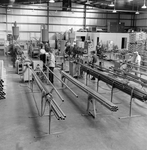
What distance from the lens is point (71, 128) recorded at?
4832mm

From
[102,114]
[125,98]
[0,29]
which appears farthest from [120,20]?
[102,114]

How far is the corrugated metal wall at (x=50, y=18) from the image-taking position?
68.3 feet

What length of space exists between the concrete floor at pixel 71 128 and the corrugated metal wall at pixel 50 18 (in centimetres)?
1608

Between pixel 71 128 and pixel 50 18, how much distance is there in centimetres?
1920

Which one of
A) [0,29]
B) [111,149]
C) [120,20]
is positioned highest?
[120,20]

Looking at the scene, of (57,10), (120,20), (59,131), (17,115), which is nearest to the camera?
(59,131)

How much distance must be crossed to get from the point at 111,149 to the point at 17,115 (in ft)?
9.15

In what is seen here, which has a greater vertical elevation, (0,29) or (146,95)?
(0,29)

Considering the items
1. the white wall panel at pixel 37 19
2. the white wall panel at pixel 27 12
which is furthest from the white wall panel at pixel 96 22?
the white wall panel at pixel 27 12

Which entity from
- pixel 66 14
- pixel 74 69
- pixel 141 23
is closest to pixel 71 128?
pixel 74 69

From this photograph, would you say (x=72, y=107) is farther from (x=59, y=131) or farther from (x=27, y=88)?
(x=27, y=88)

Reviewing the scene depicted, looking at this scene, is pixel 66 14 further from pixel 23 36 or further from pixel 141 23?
pixel 141 23

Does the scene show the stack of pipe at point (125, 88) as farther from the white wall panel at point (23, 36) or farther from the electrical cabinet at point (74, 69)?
the white wall panel at point (23, 36)

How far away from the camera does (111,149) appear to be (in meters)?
4.01
